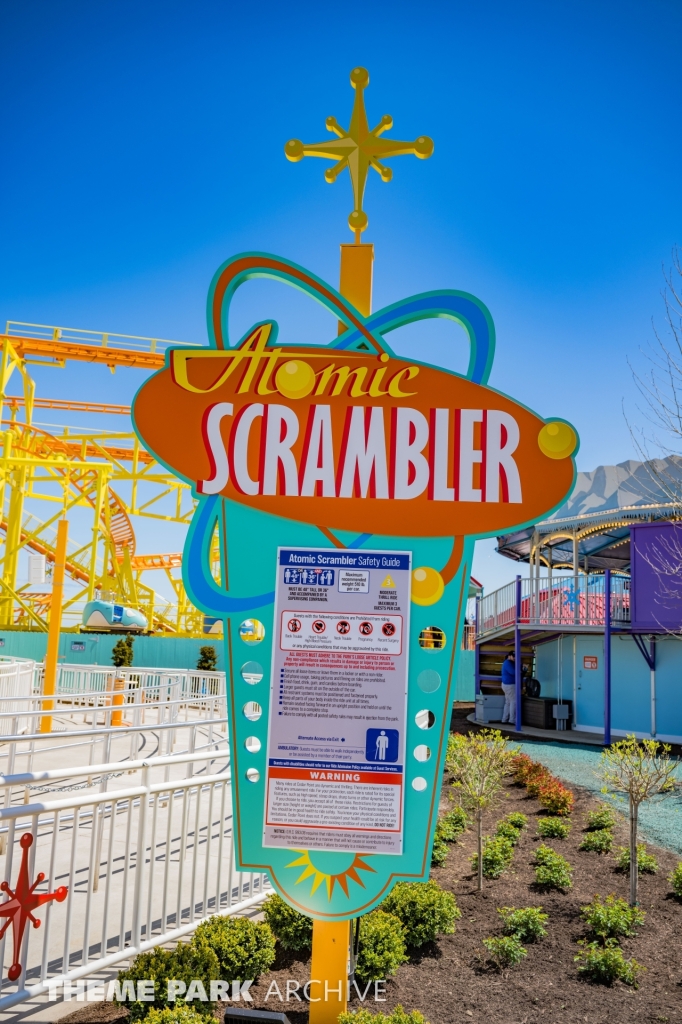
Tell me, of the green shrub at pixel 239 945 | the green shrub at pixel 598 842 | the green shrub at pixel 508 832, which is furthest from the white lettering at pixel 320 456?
the green shrub at pixel 598 842

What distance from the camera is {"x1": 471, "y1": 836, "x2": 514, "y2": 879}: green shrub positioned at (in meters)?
7.57

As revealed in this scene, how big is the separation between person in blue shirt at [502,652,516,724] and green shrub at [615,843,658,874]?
41.1ft

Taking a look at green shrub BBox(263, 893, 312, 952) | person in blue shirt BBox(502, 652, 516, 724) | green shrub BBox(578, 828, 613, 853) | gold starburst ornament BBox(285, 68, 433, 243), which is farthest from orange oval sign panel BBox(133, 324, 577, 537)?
person in blue shirt BBox(502, 652, 516, 724)

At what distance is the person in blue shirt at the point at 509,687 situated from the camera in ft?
67.5

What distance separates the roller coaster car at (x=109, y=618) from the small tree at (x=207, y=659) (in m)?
2.29

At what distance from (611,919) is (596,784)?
6.54 metres

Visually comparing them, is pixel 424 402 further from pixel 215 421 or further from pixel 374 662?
pixel 374 662

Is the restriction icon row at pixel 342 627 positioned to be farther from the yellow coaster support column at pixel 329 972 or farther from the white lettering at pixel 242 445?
the yellow coaster support column at pixel 329 972

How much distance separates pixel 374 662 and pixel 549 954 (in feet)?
11.2

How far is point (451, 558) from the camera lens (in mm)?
3943

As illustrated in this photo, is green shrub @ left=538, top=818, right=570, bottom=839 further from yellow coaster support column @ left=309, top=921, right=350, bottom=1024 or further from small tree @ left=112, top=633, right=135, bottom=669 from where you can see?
small tree @ left=112, top=633, right=135, bottom=669

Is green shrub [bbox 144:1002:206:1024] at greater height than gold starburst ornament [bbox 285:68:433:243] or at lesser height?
lesser

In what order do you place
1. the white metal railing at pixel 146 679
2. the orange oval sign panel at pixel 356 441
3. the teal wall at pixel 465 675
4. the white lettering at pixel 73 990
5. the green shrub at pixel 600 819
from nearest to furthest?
the orange oval sign panel at pixel 356 441 < the white lettering at pixel 73 990 < the green shrub at pixel 600 819 < the white metal railing at pixel 146 679 < the teal wall at pixel 465 675

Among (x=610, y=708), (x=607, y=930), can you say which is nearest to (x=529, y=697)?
(x=610, y=708)
